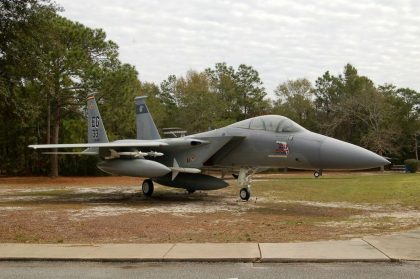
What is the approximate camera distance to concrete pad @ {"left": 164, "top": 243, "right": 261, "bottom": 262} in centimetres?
726

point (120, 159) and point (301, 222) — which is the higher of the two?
point (120, 159)

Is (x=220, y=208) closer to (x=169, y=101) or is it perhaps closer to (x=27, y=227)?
(x=27, y=227)

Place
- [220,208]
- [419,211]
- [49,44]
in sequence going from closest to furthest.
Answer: [419,211] < [220,208] < [49,44]

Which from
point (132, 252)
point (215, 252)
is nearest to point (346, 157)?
point (215, 252)

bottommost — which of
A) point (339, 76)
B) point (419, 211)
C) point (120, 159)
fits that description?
point (419, 211)

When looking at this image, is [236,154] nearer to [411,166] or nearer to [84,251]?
[84,251]

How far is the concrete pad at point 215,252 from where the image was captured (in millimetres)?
7262

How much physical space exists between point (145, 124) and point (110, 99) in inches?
523

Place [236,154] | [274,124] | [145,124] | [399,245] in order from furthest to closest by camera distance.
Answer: [145,124] → [236,154] → [274,124] → [399,245]

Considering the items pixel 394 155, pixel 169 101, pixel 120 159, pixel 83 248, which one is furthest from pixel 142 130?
pixel 169 101

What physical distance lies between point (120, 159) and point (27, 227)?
25.7ft

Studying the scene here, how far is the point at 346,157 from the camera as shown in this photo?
44.4 ft

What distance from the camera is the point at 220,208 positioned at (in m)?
15.2

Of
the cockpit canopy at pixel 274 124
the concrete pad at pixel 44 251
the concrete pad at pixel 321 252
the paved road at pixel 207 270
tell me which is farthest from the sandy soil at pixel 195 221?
the cockpit canopy at pixel 274 124
